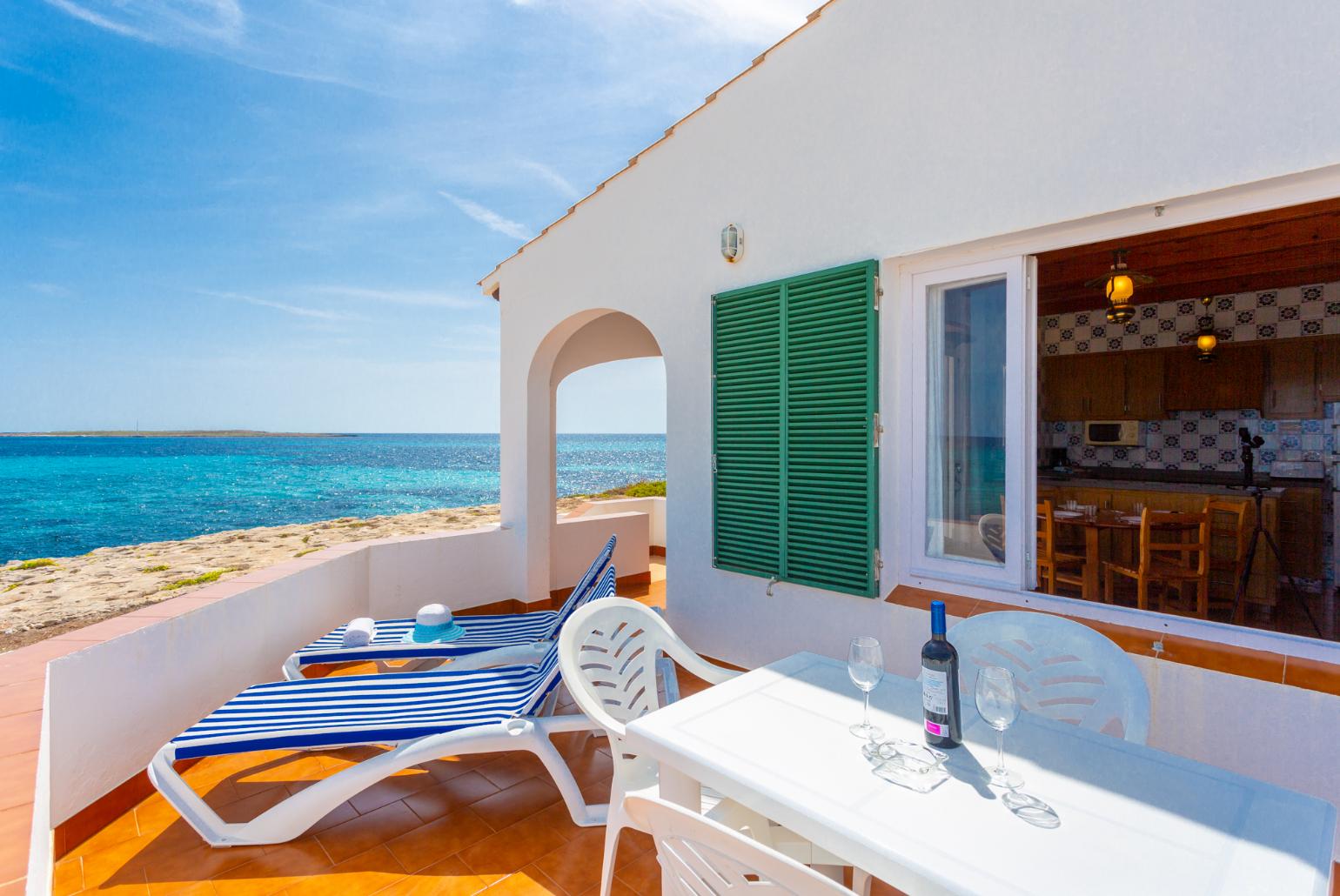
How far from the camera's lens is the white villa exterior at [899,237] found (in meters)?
2.23

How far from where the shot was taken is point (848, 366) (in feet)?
10.8

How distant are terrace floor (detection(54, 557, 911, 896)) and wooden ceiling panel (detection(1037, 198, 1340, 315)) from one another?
3.42m

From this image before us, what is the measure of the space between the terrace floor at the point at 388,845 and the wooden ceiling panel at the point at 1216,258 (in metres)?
3.42

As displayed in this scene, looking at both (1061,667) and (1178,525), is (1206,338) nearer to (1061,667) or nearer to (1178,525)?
(1178,525)

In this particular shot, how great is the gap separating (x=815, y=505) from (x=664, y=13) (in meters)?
4.40

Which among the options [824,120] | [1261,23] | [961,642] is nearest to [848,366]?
[824,120]

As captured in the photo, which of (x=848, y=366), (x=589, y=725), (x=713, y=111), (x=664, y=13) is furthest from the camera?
(x=664, y=13)

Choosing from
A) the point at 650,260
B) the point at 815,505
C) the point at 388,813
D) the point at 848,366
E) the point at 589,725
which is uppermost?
the point at 650,260

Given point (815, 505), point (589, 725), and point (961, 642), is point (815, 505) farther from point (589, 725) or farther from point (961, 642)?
point (589, 725)

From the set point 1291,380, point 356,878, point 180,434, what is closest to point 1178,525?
point 1291,380

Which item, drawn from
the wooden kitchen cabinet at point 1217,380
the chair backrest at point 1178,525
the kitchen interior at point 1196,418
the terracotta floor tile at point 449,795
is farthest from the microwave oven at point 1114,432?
the terracotta floor tile at point 449,795

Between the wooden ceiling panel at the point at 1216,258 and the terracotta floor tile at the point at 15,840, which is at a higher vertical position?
the wooden ceiling panel at the point at 1216,258

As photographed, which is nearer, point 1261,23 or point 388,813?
point 1261,23

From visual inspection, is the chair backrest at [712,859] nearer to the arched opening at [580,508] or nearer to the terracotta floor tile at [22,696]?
the terracotta floor tile at [22,696]
